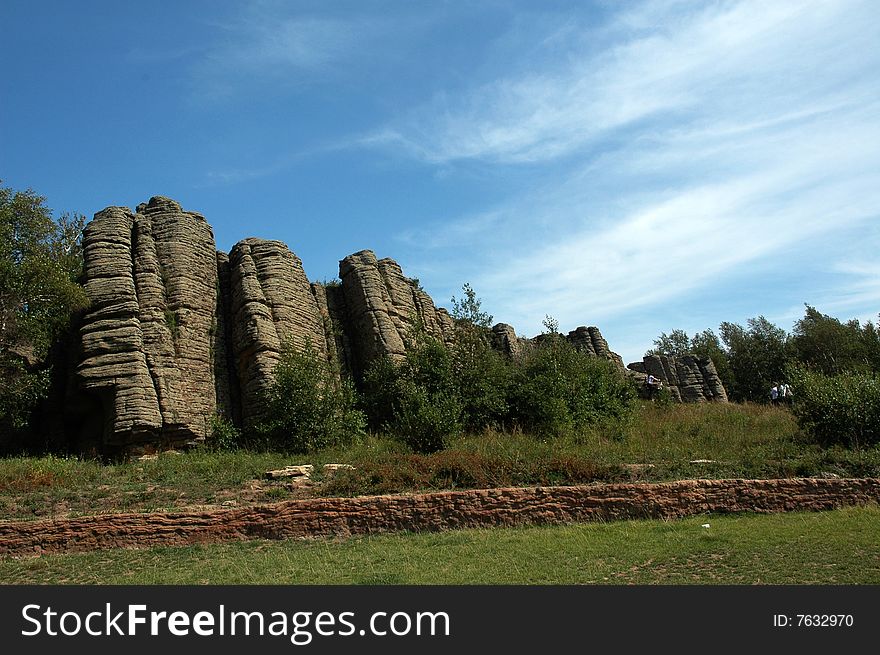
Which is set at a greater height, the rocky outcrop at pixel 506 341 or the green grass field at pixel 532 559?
the rocky outcrop at pixel 506 341

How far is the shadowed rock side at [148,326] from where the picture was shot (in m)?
21.6

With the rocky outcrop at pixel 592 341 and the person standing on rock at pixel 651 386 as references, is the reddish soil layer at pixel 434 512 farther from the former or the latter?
the rocky outcrop at pixel 592 341

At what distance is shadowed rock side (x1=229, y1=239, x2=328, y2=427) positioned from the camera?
24.4 metres

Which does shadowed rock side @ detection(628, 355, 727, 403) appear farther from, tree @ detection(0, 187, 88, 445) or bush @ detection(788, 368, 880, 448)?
tree @ detection(0, 187, 88, 445)

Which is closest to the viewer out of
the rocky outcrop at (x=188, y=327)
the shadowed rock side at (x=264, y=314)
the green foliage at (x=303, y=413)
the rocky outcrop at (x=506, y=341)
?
the rocky outcrop at (x=188, y=327)

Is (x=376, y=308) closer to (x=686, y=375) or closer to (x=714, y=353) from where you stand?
(x=686, y=375)

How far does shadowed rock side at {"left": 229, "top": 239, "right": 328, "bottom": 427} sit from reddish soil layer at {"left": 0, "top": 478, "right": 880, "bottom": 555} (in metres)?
9.33

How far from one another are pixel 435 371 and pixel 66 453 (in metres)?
13.5

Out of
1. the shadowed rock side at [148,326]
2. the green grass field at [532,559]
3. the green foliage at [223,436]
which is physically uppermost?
the shadowed rock side at [148,326]

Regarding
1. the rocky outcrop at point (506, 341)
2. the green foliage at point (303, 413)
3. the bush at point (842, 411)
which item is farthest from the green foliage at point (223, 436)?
the bush at point (842, 411)

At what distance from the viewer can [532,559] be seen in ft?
40.3

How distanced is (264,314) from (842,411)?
2076 cm

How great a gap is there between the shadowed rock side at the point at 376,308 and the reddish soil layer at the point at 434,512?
13.1m

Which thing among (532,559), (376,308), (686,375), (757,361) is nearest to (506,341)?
(376,308)
